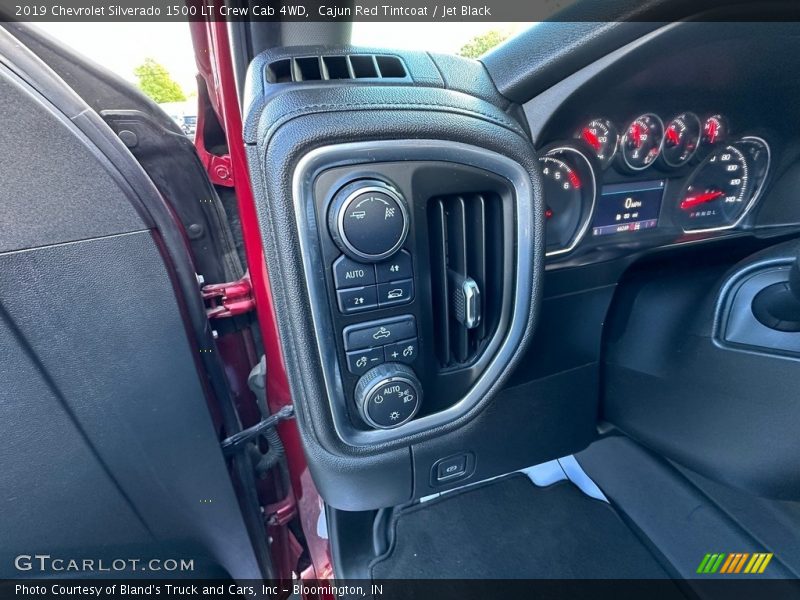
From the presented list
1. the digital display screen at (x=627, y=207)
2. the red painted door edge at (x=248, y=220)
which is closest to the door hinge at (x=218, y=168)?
the red painted door edge at (x=248, y=220)

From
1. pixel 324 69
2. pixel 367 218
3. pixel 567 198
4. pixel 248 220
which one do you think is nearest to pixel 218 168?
pixel 248 220

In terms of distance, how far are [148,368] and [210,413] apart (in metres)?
0.17

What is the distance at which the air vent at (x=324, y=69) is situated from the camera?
2.19 ft

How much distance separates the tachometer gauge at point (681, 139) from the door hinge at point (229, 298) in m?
1.06

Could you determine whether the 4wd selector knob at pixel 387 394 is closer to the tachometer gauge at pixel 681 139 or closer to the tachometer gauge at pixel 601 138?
the tachometer gauge at pixel 601 138

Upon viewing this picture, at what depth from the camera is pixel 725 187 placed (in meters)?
1.18

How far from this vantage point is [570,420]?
1229 mm

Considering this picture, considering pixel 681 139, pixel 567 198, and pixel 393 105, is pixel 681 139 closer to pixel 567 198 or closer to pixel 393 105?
pixel 567 198

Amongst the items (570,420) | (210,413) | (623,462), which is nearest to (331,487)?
(210,413)

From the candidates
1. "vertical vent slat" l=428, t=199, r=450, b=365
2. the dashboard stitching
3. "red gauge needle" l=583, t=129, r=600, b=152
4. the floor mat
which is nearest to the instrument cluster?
"red gauge needle" l=583, t=129, r=600, b=152

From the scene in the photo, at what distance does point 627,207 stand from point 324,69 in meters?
0.82

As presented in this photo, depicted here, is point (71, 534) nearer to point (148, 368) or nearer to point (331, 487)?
point (148, 368)

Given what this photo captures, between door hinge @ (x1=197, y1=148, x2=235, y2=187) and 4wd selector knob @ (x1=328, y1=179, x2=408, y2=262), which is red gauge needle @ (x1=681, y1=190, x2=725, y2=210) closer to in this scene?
4wd selector knob @ (x1=328, y1=179, x2=408, y2=262)

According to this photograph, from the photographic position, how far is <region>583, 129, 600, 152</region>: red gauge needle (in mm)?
945
